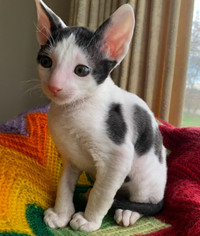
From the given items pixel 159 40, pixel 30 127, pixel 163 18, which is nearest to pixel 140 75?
pixel 159 40

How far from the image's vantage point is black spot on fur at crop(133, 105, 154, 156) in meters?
1.00

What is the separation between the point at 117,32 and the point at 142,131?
336mm

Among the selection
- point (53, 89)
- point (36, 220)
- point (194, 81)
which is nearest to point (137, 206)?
point (36, 220)

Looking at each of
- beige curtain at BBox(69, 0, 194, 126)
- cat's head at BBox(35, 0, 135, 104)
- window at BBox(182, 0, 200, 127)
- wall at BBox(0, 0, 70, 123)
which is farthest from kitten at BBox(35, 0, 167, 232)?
wall at BBox(0, 0, 70, 123)

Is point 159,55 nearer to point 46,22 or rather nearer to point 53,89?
point 46,22

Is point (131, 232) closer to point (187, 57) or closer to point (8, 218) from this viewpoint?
point (8, 218)

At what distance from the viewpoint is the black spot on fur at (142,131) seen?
3.29 ft

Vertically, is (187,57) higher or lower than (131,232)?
higher

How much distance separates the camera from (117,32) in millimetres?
842

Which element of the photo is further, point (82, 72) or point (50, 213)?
point (50, 213)

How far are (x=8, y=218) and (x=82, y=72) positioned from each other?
44 cm

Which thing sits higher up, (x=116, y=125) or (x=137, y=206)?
(x=116, y=125)

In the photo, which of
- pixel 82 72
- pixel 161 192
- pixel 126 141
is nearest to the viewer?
pixel 82 72

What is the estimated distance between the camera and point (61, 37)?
0.84 m
